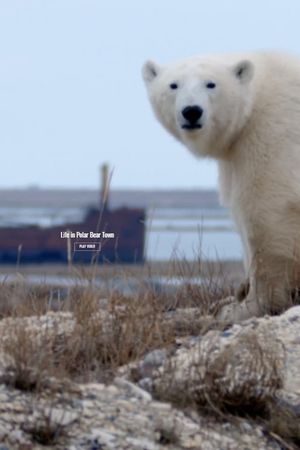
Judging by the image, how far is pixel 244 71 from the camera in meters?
7.61

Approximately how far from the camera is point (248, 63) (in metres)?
7.61

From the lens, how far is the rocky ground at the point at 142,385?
521 centimetres

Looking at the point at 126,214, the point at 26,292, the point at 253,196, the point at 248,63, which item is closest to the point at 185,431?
the point at 26,292

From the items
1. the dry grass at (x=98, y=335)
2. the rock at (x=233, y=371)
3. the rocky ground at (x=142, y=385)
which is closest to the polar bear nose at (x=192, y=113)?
the dry grass at (x=98, y=335)

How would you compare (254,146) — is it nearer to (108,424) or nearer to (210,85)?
(210,85)

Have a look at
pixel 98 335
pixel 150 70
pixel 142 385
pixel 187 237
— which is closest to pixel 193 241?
pixel 150 70

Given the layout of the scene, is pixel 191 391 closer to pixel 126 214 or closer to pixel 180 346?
pixel 180 346

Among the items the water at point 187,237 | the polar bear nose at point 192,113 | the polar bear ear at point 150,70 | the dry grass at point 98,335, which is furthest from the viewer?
the polar bear ear at point 150,70

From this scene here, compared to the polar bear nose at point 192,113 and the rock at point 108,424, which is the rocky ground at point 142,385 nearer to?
the rock at point 108,424

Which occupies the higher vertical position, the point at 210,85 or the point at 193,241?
the point at 210,85

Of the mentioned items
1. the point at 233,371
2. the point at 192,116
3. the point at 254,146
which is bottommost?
the point at 233,371

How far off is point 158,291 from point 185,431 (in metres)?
2.14

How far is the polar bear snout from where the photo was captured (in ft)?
24.3

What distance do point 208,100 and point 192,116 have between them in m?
0.14
